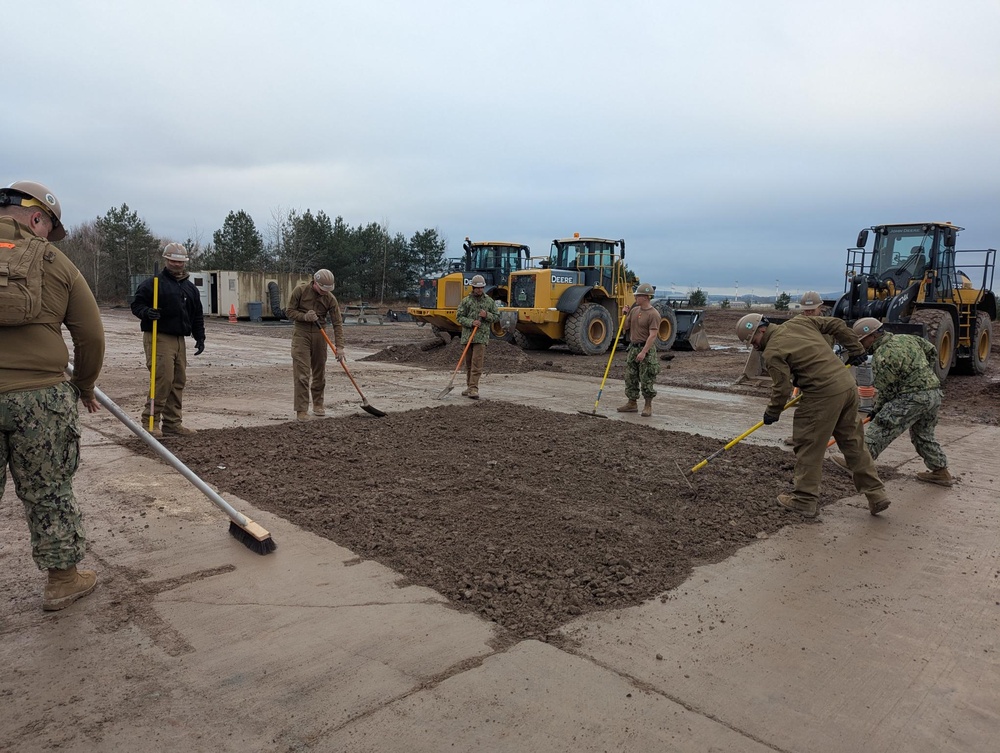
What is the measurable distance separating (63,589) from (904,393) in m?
5.65

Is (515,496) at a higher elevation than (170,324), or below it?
below

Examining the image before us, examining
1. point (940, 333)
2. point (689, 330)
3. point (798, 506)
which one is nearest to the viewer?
point (798, 506)

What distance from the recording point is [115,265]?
41719 mm

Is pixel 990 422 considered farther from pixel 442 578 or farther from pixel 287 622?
pixel 287 622

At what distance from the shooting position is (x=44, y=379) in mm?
2881

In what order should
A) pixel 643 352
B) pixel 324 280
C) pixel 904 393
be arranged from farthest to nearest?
1. pixel 643 352
2. pixel 324 280
3. pixel 904 393

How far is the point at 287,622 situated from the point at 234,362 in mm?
11004

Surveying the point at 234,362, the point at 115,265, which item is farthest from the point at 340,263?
the point at 234,362

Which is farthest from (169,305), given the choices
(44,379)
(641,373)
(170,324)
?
(641,373)

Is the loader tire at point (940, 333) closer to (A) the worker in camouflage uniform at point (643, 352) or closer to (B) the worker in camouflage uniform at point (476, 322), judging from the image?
(A) the worker in camouflage uniform at point (643, 352)

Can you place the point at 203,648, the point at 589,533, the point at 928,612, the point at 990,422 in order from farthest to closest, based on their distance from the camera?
the point at 990,422 < the point at 589,533 < the point at 928,612 < the point at 203,648

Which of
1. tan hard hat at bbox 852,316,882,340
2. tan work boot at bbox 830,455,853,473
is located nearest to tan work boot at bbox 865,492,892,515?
tan work boot at bbox 830,455,853,473

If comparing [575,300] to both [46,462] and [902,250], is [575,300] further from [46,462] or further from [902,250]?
[46,462]

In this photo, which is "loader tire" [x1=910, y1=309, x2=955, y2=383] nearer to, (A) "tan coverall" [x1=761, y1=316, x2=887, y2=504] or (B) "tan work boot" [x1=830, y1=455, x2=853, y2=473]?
(B) "tan work boot" [x1=830, y1=455, x2=853, y2=473]
